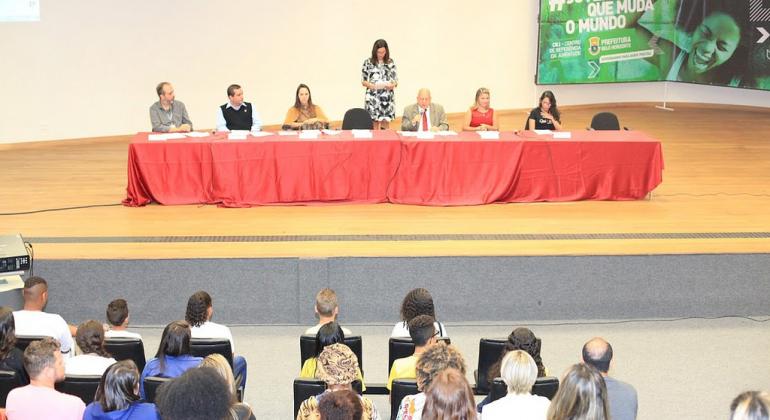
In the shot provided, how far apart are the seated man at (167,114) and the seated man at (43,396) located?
4.92 metres

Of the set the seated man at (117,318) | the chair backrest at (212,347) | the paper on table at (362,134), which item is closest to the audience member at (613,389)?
the chair backrest at (212,347)

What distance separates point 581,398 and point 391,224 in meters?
4.31

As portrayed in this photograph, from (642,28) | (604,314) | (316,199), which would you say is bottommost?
(604,314)

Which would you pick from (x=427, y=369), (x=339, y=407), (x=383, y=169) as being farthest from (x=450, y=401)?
(x=383, y=169)

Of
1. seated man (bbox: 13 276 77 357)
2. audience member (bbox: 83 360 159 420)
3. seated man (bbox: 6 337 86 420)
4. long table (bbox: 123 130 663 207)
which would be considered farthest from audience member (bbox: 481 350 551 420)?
long table (bbox: 123 130 663 207)

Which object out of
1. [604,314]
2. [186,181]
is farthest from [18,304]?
[604,314]

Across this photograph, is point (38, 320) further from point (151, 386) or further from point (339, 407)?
point (339, 407)

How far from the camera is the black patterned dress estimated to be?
31.6 feet

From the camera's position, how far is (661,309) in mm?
6809

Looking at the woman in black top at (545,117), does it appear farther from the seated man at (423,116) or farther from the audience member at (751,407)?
the audience member at (751,407)

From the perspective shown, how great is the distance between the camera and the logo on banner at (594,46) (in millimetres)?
14266

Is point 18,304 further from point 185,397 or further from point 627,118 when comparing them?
point 627,118

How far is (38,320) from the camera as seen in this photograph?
492 centimetres

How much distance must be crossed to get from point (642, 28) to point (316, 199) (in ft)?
26.9
